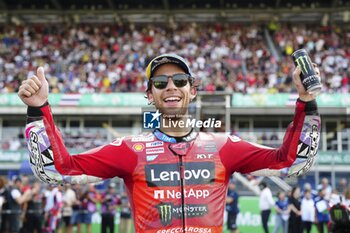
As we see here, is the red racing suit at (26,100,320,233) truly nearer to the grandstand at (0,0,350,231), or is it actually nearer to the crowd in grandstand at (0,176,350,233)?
the crowd in grandstand at (0,176,350,233)

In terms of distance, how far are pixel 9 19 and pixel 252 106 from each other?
14.4 metres

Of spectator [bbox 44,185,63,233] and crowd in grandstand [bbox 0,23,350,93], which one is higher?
crowd in grandstand [bbox 0,23,350,93]

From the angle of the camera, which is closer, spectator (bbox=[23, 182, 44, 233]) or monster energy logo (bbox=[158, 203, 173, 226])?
monster energy logo (bbox=[158, 203, 173, 226])

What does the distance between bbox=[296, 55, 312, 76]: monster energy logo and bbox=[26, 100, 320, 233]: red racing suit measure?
175mm

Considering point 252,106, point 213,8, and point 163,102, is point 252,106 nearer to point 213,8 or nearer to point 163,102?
point 213,8

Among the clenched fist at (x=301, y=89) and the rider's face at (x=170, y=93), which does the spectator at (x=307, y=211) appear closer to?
the rider's face at (x=170, y=93)

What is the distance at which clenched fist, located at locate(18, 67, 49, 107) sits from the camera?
2354 millimetres

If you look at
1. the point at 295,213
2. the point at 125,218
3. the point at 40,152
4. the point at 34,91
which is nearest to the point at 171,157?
the point at 40,152

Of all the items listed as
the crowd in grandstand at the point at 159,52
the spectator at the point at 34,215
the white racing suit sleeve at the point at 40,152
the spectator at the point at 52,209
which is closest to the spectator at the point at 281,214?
the spectator at the point at 52,209

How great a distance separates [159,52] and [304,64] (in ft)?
69.7

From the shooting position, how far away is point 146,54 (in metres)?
23.1

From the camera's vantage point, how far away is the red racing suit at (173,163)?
8.03ft

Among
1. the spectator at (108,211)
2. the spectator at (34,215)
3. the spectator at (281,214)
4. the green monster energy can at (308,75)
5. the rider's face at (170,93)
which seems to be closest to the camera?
the green monster energy can at (308,75)

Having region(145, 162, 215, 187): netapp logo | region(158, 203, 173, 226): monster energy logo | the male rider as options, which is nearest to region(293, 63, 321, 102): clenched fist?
the male rider
